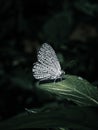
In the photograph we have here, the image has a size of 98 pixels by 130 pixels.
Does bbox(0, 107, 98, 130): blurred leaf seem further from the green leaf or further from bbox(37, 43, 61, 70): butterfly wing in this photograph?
bbox(37, 43, 61, 70): butterfly wing

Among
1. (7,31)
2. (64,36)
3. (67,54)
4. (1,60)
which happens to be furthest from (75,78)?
(7,31)

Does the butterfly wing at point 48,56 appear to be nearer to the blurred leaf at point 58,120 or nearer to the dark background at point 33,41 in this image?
the blurred leaf at point 58,120

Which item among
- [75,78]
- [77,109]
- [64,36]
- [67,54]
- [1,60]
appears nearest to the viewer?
[77,109]

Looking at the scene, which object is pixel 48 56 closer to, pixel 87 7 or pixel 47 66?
pixel 47 66

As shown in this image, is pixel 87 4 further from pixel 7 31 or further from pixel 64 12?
pixel 7 31

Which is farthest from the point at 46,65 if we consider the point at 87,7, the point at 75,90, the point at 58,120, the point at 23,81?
the point at 23,81

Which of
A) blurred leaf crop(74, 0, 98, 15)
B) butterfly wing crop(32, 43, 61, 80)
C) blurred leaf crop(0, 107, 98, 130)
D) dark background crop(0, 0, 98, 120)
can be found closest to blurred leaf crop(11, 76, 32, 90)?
dark background crop(0, 0, 98, 120)
